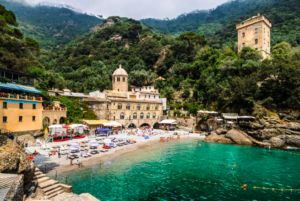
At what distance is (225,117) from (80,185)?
3214 cm

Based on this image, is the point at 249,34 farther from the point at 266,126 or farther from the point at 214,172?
the point at 214,172

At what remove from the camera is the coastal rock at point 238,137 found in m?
31.0

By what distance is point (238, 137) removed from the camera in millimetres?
31656

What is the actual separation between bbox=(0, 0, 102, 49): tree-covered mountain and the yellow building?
360ft

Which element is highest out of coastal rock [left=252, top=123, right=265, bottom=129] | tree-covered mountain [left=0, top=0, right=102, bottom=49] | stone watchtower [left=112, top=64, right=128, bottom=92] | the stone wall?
tree-covered mountain [left=0, top=0, right=102, bottom=49]

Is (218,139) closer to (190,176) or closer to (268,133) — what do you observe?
(268,133)

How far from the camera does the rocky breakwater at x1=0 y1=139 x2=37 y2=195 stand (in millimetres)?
8633

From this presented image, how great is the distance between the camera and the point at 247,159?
22.4 metres

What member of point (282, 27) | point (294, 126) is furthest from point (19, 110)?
point (282, 27)

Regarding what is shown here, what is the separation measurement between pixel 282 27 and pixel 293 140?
2778 inches

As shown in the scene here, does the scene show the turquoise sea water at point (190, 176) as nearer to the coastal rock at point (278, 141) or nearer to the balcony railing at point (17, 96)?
the coastal rock at point (278, 141)

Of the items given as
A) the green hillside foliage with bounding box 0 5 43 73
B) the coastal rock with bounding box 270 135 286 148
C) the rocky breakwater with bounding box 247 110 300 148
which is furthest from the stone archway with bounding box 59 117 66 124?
the coastal rock with bounding box 270 135 286 148

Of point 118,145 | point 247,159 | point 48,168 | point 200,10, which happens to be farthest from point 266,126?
point 200,10

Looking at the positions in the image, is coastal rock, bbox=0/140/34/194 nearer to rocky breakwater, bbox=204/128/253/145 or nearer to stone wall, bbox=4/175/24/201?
stone wall, bbox=4/175/24/201
